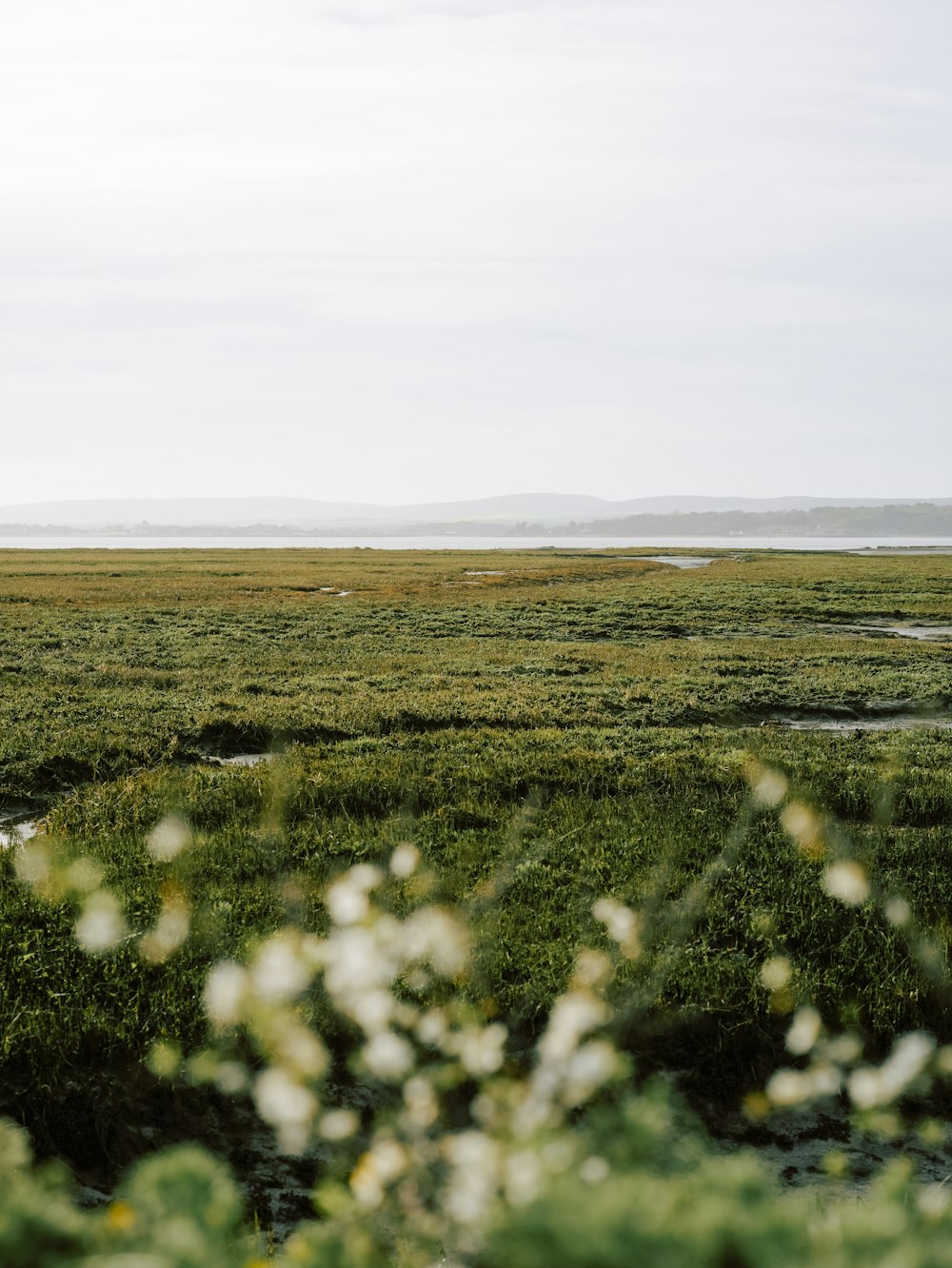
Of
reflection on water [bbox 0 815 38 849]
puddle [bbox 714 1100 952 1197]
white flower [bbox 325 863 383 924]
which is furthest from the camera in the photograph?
reflection on water [bbox 0 815 38 849]

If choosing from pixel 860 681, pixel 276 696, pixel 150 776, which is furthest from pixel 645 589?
pixel 150 776

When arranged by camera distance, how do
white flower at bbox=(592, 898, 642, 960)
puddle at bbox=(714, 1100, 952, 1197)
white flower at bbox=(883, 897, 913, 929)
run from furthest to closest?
white flower at bbox=(883, 897, 913, 929) → white flower at bbox=(592, 898, 642, 960) → puddle at bbox=(714, 1100, 952, 1197)

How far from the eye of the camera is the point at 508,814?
10.5m

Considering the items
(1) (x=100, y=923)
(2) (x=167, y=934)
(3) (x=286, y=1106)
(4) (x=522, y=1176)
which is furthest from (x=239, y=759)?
(4) (x=522, y=1176)

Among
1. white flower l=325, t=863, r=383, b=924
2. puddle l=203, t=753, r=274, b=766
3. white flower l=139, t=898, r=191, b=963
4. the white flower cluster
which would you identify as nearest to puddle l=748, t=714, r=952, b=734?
puddle l=203, t=753, r=274, b=766

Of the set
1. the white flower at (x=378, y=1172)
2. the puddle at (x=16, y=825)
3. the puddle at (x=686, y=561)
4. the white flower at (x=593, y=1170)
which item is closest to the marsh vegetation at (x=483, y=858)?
the white flower at (x=593, y=1170)

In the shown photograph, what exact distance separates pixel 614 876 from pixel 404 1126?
383 centimetres

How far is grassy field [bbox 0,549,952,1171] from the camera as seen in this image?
6.09 meters

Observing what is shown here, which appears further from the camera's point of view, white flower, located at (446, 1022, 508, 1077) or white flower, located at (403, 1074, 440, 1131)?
white flower, located at (446, 1022, 508, 1077)

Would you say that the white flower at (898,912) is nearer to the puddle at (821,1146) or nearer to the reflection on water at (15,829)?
the puddle at (821,1146)

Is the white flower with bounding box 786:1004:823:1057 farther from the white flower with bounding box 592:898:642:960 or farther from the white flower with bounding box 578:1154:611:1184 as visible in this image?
the white flower with bounding box 578:1154:611:1184

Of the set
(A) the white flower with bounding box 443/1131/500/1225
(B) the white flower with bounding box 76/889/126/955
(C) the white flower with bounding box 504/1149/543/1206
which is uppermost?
(C) the white flower with bounding box 504/1149/543/1206

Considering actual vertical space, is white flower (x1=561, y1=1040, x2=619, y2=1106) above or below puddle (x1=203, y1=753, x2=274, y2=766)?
above

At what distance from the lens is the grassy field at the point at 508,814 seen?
240 inches
